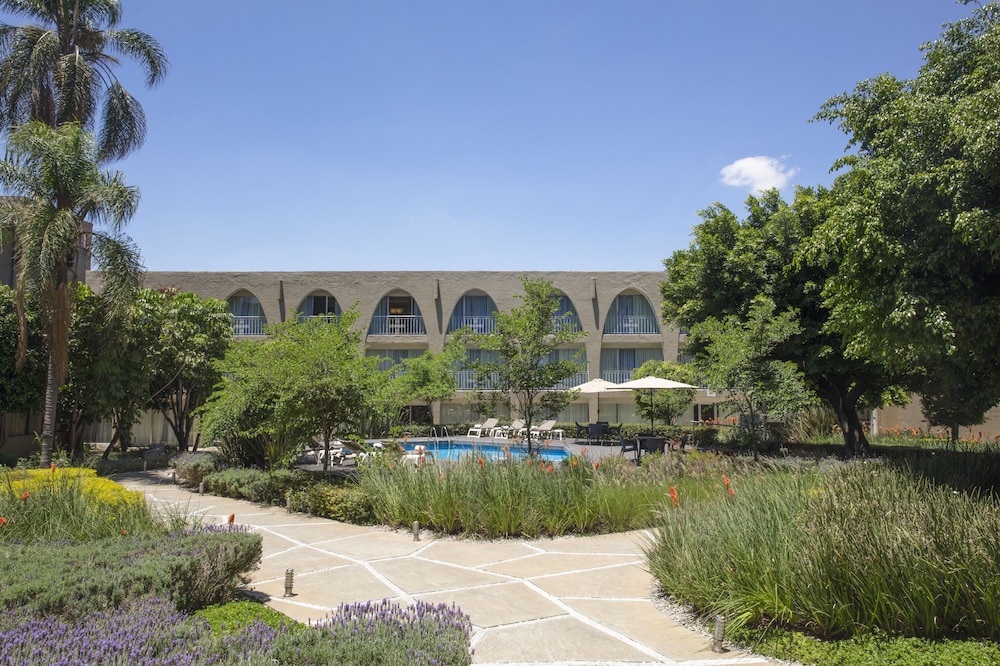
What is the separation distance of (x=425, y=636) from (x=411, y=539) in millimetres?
4993

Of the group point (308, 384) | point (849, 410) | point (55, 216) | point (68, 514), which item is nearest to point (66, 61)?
point (55, 216)

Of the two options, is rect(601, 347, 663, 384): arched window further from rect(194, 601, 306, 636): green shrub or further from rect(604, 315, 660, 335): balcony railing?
rect(194, 601, 306, 636): green shrub

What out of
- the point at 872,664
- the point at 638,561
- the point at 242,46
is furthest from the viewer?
the point at 242,46

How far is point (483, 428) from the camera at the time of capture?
1154 inches

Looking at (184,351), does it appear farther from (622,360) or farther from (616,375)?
(622,360)

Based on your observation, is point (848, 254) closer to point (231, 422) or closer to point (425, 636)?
point (425, 636)

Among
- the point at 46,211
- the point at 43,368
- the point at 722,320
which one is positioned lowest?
the point at 43,368

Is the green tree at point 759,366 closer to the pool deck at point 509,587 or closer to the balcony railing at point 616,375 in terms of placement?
the pool deck at point 509,587

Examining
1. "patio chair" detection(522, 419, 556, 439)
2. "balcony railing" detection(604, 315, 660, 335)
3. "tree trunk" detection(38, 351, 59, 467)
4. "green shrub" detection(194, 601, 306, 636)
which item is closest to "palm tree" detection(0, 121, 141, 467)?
"tree trunk" detection(38, 351, 59, 467)

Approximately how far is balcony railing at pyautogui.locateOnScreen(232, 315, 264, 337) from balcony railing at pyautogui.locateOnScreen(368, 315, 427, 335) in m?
5.61

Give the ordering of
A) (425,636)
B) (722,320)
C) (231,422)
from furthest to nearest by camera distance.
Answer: (722,320), (231,422), (425,636)

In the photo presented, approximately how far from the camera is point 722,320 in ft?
52.9

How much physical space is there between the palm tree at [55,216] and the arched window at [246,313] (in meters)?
17.4

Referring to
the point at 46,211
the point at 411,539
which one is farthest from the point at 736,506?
the point at 46,211
